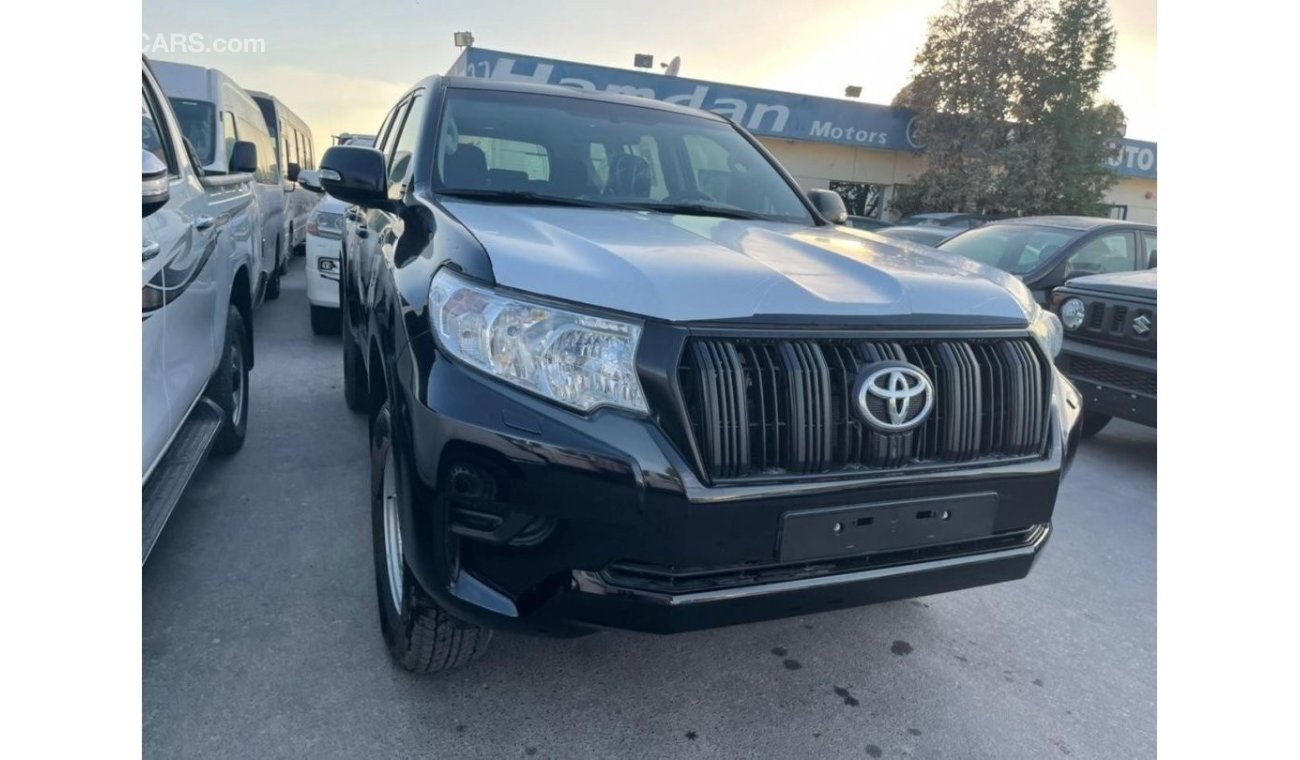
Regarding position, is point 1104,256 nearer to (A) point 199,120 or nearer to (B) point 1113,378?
(B) point 1113,378

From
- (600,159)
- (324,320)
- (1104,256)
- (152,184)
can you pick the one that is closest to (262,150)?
(324,320)

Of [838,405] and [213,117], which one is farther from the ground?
[213,117]

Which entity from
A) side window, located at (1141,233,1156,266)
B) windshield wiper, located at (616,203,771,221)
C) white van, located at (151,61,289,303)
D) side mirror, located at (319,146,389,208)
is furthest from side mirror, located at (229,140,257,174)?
side window, located at (1141,233,1156,266)

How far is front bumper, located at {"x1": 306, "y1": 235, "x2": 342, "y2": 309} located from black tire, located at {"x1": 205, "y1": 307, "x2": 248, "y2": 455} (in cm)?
261

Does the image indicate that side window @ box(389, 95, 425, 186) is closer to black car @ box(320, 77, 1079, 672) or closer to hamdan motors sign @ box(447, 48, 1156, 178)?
black car @ box(320, 77, 1079, 672)

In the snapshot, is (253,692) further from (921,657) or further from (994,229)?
(994,229)

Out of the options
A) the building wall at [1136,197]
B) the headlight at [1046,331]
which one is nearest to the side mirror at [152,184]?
the headlight at [1046,331]

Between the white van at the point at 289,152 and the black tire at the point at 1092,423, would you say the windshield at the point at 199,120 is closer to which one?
the white van at the point at 289,152

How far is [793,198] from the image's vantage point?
11.7ft

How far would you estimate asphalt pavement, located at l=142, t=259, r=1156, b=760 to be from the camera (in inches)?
87.2

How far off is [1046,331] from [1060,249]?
15.7ft

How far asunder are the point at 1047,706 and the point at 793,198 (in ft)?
7.12

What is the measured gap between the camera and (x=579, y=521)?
5.92 ft

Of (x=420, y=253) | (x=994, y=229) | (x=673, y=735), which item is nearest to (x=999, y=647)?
(x=673, y=735)
